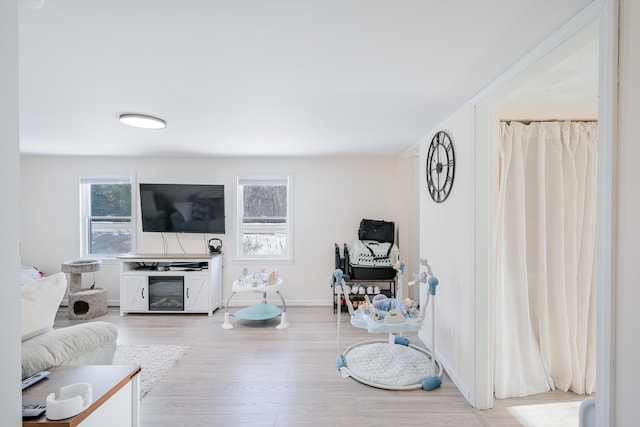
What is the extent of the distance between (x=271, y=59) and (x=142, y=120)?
1.63 m

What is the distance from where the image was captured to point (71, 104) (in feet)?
7.89

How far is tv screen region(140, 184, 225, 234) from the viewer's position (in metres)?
4.52

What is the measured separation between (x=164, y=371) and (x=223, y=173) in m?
2.83

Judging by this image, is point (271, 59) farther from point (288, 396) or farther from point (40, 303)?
point (288, 396)

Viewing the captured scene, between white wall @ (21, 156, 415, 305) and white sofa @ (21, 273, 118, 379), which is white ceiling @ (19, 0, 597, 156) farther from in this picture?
white wall @ (21, 156, 415, 305)

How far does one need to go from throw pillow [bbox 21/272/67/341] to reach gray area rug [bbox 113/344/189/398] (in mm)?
987

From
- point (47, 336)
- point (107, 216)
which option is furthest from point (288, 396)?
point (107, 216)

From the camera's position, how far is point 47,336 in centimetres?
184

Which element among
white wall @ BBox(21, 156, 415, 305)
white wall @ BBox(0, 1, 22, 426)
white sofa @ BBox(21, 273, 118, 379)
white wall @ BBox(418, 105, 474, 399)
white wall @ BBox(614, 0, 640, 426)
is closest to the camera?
white wall @ BBox(0, 1, 22, 426)

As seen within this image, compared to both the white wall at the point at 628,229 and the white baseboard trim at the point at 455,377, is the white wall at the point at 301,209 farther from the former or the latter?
the white wall at the point at 628,229

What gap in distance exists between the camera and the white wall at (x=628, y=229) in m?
1.04

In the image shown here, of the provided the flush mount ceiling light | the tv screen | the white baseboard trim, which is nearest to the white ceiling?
the flush mount ceiling light

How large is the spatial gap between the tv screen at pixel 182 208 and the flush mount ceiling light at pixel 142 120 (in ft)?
5.88

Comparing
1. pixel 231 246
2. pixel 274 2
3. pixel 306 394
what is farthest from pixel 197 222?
pixel 274 2
